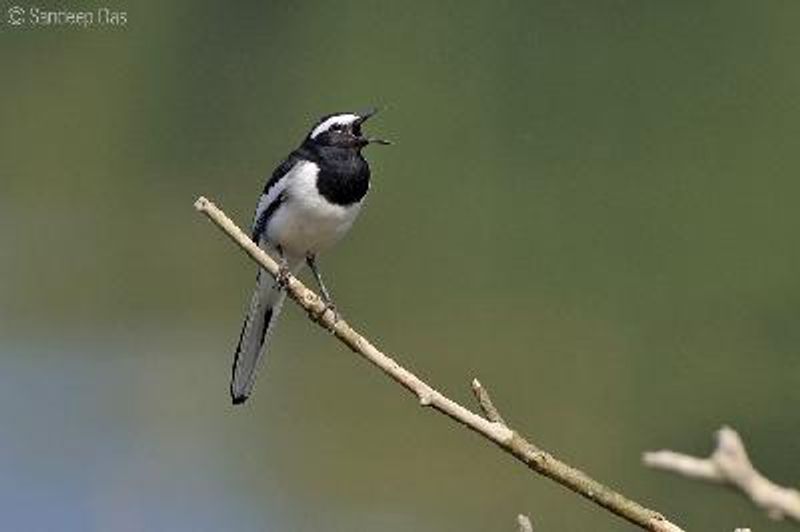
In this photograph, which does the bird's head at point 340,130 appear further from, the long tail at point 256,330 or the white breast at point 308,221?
the long tail at point 256,330

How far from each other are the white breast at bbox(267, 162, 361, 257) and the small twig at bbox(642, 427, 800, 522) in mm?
1633

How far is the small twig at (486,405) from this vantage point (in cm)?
92

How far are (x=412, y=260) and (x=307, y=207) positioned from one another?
17.2ft

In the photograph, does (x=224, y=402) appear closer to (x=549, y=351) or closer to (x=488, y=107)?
(x=549, y=351)

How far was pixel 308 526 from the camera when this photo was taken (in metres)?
5.15

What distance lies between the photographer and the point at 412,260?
7355 millimetres

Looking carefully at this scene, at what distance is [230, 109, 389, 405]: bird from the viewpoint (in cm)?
207

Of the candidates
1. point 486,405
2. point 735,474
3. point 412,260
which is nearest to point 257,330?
point 486,405

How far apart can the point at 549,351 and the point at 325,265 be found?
92 centimetres

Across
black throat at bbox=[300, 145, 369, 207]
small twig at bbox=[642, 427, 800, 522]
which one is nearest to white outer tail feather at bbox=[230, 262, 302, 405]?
black throat at bbox=[300, 145, 369, 207]

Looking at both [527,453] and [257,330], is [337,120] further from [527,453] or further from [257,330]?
[527,453]

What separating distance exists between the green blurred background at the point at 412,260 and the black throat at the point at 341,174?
2.19 metres

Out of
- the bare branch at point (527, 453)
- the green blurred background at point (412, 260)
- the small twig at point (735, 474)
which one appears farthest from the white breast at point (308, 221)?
the green blurred background at point (412, 260)

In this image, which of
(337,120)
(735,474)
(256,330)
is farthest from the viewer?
(337,120)
